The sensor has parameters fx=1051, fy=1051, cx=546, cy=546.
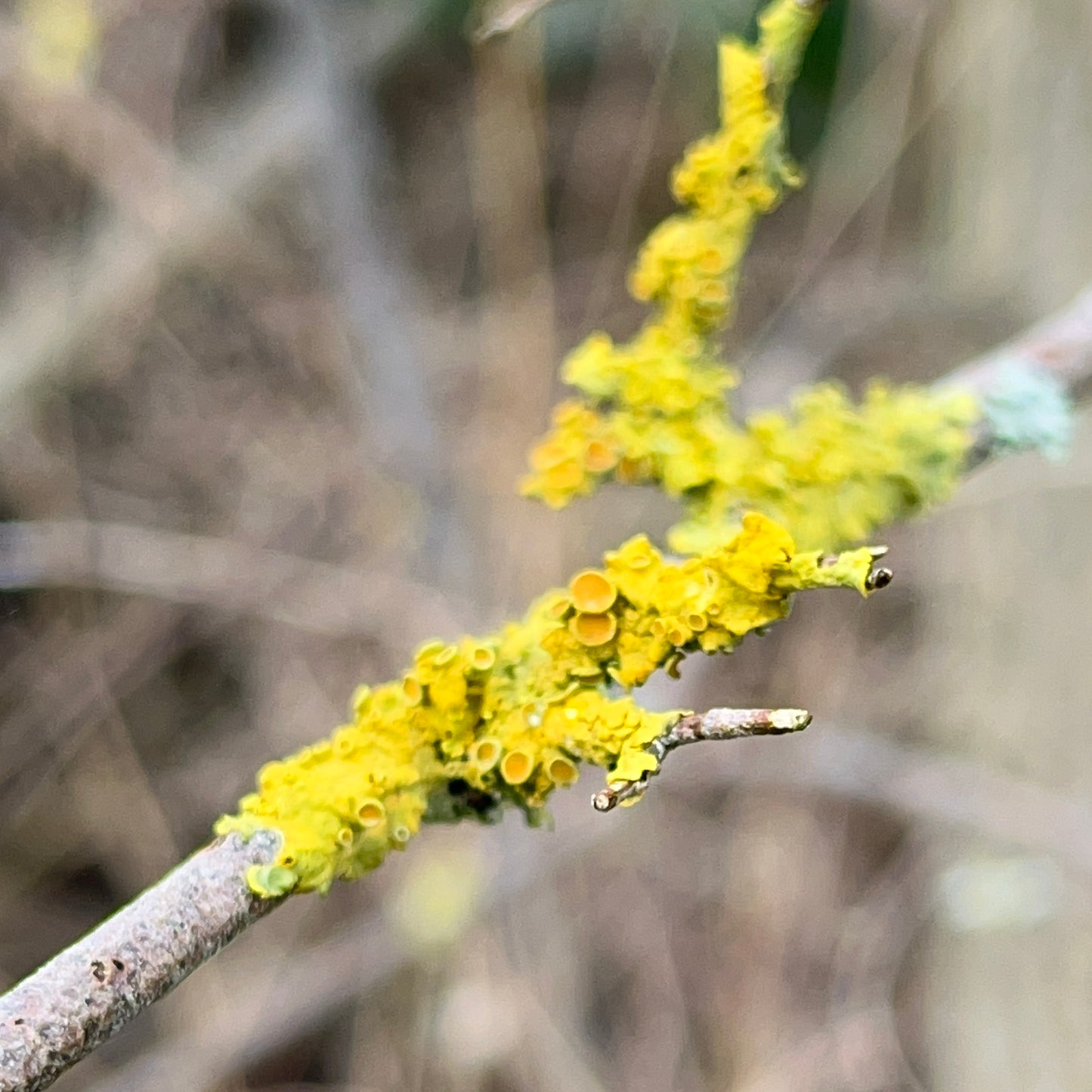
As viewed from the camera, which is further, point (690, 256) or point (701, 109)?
point (701, 109)

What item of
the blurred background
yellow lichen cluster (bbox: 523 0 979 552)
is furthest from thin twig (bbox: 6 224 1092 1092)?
the blurred background

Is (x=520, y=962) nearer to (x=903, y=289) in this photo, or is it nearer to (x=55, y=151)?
(x=903, y=289)

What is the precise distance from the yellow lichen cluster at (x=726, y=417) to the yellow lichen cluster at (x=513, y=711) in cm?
8

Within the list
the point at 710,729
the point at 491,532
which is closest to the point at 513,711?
the point at 710,729

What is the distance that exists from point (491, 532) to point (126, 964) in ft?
4.15

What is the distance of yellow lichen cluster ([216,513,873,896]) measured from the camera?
329mm

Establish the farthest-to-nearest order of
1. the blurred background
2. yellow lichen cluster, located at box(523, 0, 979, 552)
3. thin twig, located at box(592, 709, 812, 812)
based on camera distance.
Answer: the blurred background
yellow lichen cluster, located at box(523, 0, 979, 552)
thin twig, located at box(592, 709, 812, 812)

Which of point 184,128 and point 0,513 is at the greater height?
point 184,128

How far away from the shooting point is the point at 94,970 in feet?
0.94

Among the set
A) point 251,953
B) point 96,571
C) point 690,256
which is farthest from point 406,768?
point 251,953

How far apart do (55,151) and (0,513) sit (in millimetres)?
538

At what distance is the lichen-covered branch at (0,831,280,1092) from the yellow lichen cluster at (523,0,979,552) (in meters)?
0.20

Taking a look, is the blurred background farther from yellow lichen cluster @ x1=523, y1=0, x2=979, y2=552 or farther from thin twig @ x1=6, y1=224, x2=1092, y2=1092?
thin twig @ x1=6, y1=224, x2=1092, y2=1092

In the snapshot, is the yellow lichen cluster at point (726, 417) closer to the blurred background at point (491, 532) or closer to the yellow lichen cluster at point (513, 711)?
the yellow lichen cluster at point (513, 711)
